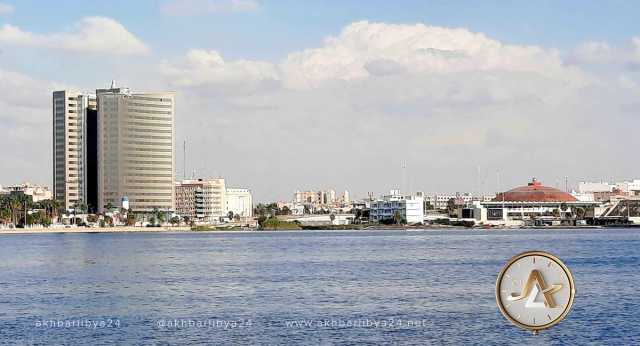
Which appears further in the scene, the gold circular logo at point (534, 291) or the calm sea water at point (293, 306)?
the calm sea water at point (293, 306)

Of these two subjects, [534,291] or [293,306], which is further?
[293,306]

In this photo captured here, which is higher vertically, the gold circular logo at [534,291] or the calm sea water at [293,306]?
the gold circular logo at [534,291]

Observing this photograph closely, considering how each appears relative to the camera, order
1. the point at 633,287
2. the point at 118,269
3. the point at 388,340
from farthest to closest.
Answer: the point at 118,269, the point at 633,287, the point at 388,340

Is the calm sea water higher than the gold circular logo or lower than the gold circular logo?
lower

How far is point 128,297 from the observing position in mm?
54625

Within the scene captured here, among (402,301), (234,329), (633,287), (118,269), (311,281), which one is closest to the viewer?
(234,329)

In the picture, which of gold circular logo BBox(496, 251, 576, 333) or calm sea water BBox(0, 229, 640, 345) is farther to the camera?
calm sea water BBox(0, 229, 640, 345)

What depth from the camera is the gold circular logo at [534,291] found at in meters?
9.85

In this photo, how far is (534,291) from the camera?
10.0 meters

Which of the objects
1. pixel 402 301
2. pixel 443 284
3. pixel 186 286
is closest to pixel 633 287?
pixel 443 284

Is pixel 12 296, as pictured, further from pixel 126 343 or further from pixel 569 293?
pixel 569 293

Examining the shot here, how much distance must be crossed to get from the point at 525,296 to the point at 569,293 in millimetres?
484

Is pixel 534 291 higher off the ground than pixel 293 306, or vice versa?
pixel 534 291

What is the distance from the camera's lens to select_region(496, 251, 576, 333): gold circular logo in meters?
9.85
